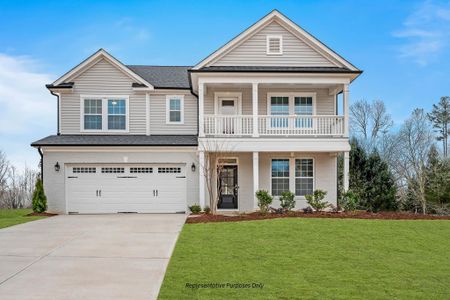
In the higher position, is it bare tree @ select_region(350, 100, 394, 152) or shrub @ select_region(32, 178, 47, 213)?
bare tree @ select_region(350, 100, 394, 152)

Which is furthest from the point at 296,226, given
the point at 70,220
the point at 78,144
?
the point at 78,144

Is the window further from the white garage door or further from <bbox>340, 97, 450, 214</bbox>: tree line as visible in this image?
<bbox>340, 97, 450, 214</bbox>: tree line

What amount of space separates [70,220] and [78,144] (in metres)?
3.92

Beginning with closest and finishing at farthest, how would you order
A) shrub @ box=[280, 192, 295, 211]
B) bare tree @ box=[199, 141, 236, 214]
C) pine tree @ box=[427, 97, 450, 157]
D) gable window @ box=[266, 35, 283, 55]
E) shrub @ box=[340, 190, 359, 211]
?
shrub @ box=[340, 190, 359, 211] → shrub @ box=[280, 192, 295, 211] → bare tree @ box=[199, 141, 236, 214] → gable window @ box=[266, 35, 283, 55] → pine tree @ box=[427, 97, 450, 157]

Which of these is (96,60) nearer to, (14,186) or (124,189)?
(124,189)

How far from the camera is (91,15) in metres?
18.3

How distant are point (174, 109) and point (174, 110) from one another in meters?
0.06

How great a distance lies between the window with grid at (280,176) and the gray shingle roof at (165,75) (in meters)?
5.62

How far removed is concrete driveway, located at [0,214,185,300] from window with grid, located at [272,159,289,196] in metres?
6.81

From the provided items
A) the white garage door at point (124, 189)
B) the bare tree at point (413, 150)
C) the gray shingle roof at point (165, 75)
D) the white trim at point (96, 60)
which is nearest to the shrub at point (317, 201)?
the white garage door at point (124, 189)

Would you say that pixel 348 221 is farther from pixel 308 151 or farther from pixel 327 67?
pixel 327 67

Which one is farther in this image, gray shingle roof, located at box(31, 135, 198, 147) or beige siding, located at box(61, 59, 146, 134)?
beige siding, located at box(61, 59, 146, 134)

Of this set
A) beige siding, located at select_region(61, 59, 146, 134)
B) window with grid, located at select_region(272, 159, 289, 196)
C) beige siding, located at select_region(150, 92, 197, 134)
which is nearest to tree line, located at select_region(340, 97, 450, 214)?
window with grid, located at select_region(272, 159, 289, 196)

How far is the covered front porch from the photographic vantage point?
1947 centimetres
